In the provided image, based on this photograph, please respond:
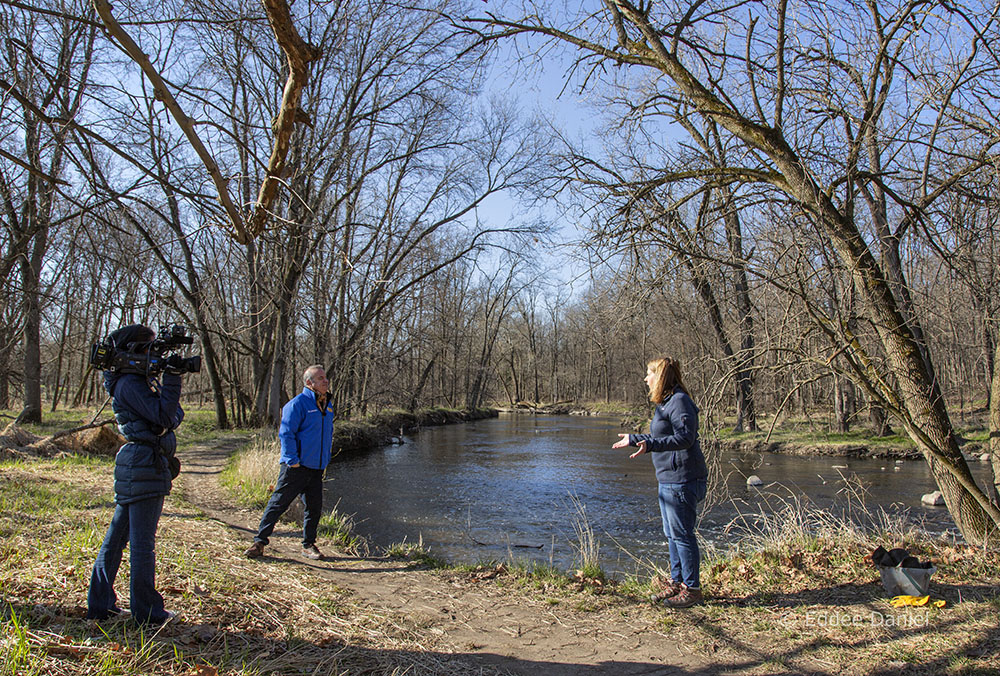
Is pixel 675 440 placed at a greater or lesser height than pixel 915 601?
greater

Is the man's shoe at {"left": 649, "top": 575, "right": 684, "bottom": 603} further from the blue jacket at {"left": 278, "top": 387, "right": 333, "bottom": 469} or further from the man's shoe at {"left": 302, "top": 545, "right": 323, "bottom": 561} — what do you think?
the blue jacket at {"left": 278, "top": 387, "right": 333, "bottom": 469}

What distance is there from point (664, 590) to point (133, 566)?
12.0 feet

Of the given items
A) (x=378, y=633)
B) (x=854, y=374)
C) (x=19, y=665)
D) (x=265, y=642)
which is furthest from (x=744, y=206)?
(x=19, y=665)

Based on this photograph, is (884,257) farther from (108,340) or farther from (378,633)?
(108,340)

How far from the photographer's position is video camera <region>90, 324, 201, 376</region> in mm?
3467

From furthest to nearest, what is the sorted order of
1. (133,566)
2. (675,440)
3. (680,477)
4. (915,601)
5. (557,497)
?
(557,497) → (680,477) → (675,440) → (915,601) → (133,566)

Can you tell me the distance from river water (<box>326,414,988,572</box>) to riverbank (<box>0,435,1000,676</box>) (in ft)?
3.86

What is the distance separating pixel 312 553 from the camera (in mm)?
5633

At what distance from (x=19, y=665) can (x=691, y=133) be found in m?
6.93

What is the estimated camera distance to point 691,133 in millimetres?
6723

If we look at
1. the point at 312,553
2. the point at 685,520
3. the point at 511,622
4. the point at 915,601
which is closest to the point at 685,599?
the point at 685,520

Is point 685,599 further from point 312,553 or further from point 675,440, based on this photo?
point 312,553

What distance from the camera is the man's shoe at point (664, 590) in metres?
4.62

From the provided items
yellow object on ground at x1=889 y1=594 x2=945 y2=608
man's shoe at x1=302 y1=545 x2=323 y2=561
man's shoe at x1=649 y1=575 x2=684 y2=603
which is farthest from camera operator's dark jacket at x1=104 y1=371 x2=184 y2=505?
yellow object on ground at x1=889 y1=594 x2=945 y2=608
